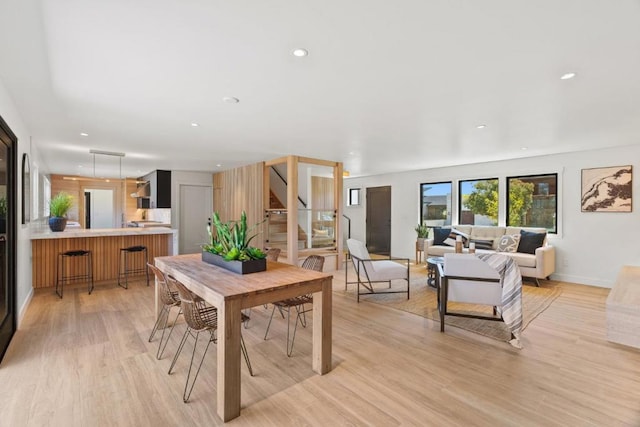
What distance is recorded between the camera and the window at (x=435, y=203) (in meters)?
7.59

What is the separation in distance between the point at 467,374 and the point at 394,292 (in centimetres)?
228

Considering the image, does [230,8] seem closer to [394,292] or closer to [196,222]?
[394,292]

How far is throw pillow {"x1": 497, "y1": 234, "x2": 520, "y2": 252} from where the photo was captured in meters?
5.71

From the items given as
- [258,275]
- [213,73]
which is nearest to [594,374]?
[258,275]

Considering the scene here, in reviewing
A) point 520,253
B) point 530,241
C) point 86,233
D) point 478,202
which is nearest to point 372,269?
point 520,253

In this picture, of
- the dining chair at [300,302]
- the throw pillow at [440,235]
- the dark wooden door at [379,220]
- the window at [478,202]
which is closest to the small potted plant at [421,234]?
the throw pillow at [440,235]

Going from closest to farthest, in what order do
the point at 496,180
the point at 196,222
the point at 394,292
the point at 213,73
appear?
the point at 213,73 < the point at 394,292 < the point at 496,180 < the point at 196,222

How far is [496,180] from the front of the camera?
6.64 metres

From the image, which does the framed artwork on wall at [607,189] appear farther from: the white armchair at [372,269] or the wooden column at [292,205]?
the wooden column at [292,205]

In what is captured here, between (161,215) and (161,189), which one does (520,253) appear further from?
(161,215)

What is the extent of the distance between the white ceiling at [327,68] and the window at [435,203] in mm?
3186

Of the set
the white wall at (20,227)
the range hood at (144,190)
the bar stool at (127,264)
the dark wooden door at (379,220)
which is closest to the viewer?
the white wall at (20,227)

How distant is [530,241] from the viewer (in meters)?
5.55

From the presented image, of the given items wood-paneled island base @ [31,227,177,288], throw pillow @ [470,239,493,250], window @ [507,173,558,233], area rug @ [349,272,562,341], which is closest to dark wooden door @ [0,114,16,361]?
wood-paneled island base @ [31,227,177,288]
